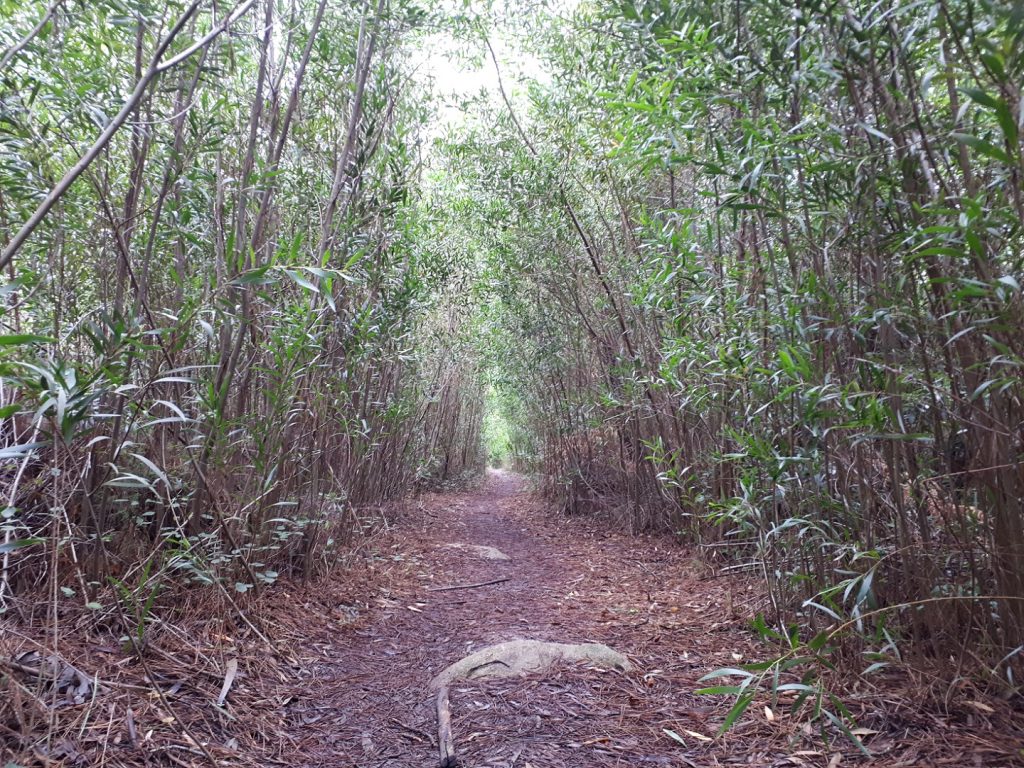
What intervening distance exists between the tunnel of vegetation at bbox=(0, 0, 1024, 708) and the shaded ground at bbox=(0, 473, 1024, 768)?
0.21m

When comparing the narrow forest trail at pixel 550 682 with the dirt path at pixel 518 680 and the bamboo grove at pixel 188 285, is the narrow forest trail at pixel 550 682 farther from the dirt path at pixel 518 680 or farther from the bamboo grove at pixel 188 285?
the bamboo grove at pixel 188 285

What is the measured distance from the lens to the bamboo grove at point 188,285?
6.86 feet

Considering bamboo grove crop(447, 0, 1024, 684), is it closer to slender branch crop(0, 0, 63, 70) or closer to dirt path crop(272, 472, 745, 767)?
dirt path crop(272, 472, 745, 767)

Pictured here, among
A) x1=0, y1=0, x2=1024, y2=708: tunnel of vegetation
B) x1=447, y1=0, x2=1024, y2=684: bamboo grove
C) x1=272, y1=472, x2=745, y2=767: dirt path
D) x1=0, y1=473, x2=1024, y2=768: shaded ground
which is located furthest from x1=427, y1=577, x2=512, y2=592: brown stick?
x1=447, y1=0, x2=1024, y2=684: bamboo grove

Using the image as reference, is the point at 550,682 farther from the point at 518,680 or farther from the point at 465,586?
the point at 465,586

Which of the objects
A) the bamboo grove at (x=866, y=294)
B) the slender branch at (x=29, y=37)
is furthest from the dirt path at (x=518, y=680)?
the slender branch at (x=29, y=37)

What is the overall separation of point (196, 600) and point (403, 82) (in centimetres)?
405

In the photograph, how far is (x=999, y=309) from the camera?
4.98 feet

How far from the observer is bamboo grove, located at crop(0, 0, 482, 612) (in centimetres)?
209

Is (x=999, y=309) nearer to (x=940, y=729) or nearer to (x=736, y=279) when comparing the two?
(x=940, y=729)

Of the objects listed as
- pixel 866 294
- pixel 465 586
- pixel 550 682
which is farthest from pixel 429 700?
pixel 866 294

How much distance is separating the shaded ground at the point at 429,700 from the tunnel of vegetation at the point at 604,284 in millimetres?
214

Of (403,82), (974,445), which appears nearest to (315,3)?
(403,82)

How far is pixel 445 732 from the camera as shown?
205cm
